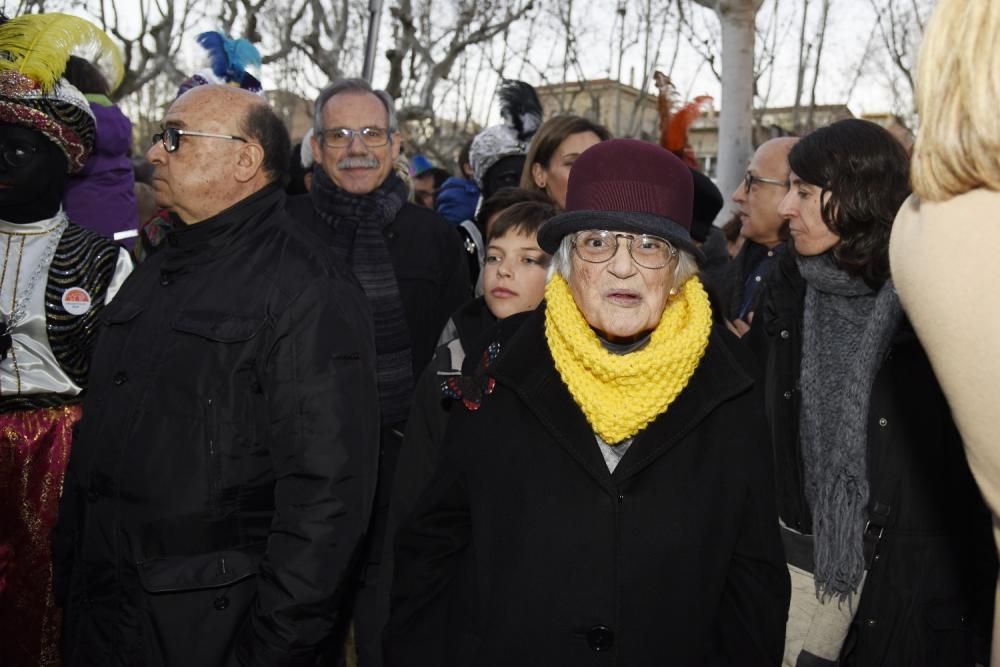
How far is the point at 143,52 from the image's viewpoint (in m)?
17.1

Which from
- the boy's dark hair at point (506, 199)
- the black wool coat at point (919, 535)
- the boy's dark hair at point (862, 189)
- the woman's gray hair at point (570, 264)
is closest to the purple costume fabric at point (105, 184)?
the boy's dark hair at point (506, 199)

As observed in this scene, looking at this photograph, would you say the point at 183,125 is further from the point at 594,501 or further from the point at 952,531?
the point at 952,531

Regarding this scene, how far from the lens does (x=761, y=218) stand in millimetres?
4246

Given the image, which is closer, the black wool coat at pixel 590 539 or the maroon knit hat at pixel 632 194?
the black wool coat at pixel 590 539

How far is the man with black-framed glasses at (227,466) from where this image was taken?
2.27 m

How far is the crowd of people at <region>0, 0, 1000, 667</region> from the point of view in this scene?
205 centimetres

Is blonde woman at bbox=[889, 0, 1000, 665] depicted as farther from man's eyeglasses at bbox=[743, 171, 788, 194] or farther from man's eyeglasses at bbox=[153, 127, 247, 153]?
man's eyeglasses at bbox=[743, 171, 788, 194]

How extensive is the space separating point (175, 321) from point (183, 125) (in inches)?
26.3

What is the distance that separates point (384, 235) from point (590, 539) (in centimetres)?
233

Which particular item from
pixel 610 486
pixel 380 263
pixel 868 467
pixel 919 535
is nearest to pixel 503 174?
pixel 380 263

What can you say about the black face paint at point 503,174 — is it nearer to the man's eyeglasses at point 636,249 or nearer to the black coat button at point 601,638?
the man's eyeglasses at point 636,249

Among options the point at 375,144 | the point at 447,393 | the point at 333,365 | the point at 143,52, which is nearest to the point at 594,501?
the point at 447,393

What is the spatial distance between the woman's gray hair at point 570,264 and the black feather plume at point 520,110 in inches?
143

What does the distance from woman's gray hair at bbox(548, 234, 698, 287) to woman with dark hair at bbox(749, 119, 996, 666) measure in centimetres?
81
